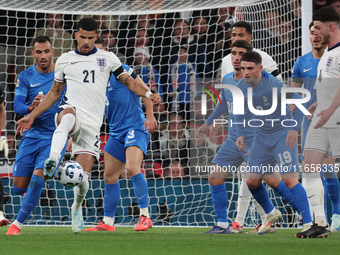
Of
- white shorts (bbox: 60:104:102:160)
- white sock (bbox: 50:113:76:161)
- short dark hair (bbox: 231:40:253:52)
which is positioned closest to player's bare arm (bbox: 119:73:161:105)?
white shorts (bbox: 60:104:102:160)

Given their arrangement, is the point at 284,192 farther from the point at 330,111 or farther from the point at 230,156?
the point at 330,111

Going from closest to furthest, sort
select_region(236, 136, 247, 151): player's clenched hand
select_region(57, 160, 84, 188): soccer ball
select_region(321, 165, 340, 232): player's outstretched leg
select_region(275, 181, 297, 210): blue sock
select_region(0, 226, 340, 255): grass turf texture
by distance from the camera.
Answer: select_region(0, 226, 340, 255): grass turf texture, select_region(57, 160, 84, 188): soccer ball, select_region(275, 181, 297, 210): blue sock, select_region(236, 136, 247, 151): player's clenched hand, select_region(321, 165, 340, 232): player's outstretched leg

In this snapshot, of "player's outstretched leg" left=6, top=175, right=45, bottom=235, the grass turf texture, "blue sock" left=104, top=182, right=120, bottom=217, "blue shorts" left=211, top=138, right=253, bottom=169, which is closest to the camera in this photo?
the grass turf texture

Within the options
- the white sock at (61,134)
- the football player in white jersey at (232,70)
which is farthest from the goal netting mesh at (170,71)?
the white sock at (61,134)

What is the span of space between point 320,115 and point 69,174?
214cm

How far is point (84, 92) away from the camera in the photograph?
490 cm

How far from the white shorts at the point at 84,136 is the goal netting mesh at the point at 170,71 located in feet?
8.10

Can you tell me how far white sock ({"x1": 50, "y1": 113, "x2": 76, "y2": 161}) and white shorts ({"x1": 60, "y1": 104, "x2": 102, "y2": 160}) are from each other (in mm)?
148

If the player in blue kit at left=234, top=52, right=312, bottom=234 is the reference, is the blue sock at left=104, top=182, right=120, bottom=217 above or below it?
below

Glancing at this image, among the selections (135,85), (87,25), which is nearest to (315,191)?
(135,85)

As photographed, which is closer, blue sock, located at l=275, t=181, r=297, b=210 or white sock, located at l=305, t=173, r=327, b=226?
white sock, located at l=305, t=173, r=327, b=226

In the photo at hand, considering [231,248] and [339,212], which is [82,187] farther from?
[339,212]

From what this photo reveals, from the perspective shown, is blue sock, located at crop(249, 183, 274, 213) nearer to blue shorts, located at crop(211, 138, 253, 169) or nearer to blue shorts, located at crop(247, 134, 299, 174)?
blue shorts, located at crop(247, 134, 299, 174)

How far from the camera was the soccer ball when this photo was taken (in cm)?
441
